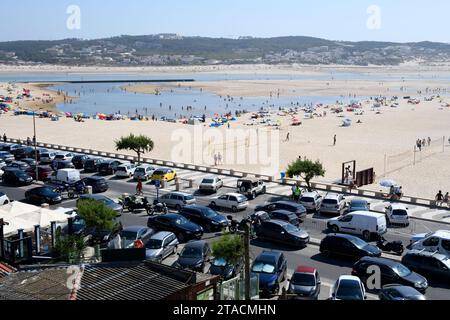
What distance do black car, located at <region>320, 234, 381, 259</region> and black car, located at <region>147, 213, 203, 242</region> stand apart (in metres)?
4.92

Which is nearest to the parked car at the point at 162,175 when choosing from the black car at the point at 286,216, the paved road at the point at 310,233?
the paved road at the point at 310,233

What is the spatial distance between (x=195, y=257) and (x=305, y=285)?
4045mm

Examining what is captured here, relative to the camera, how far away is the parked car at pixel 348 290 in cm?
1475

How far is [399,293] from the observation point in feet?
48.3

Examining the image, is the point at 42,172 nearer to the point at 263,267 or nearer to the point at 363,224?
the point at 363,224

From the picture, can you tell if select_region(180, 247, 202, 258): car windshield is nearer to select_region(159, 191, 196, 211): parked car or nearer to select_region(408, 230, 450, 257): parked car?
select_region(408, 230, 450, 257): parked car

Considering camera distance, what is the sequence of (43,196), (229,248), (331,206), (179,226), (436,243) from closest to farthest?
(229,248) → (436,243) → (179,226) → (331,206) → (43,196)

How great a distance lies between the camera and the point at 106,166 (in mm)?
35781

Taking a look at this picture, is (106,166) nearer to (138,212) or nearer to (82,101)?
(138,212)

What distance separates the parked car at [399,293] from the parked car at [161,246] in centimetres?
725

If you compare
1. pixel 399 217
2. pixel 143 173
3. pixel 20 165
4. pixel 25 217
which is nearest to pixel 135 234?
pixel 25 217

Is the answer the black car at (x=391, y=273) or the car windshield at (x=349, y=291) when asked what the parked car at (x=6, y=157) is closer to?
the black car at (x=391, y=273)

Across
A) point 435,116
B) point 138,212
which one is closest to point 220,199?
point 138,212
